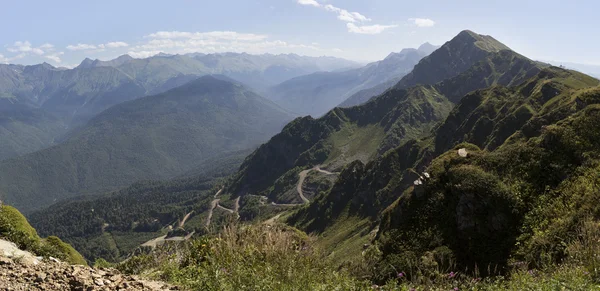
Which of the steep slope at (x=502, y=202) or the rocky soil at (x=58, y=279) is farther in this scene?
the steep slope at (x=502, y=202)

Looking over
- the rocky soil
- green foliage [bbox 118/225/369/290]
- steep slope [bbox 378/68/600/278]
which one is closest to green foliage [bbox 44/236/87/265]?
green foliage [bbox 118/225/369/290]

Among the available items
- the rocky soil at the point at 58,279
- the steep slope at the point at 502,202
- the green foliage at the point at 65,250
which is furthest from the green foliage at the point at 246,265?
the green foliage at the point at 65,250

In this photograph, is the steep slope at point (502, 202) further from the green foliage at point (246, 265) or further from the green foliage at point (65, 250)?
the green foliage at point (65, 250)

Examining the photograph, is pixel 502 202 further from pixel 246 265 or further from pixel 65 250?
pixel 65 250

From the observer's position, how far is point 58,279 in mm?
7574

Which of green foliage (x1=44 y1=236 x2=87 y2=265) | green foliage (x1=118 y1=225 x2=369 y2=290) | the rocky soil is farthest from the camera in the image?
green foliage (x1=44 y1=236 x2=87 y2=265)

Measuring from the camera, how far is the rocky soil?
7.37 metres

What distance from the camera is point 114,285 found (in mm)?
7738

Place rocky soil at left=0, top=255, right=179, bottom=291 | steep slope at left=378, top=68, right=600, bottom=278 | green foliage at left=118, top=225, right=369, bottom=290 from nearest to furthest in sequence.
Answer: rocky soil at left=0, top=255, right=179, bottom=291 → green foliage at left=118, top=225, right=369, bottom=290 → steep slope at left=378, top=68, right=600, bottom=278

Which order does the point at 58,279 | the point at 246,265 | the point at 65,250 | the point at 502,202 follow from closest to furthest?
1. the point at 58,279
2. the point at 246,265
3. the point at 65,250
4. the point at 502,202

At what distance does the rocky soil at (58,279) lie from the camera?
7.37 m

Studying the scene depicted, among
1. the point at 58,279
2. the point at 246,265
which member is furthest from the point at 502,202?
the point at 58,279

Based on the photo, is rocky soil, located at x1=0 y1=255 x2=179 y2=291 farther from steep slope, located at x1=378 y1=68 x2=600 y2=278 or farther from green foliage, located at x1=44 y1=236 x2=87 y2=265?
steep slope, located at x1=378 y1=68 x2=600 y2=278

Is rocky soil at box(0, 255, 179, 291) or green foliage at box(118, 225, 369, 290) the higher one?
rocky soil at box(0, 255, 179, 291)
